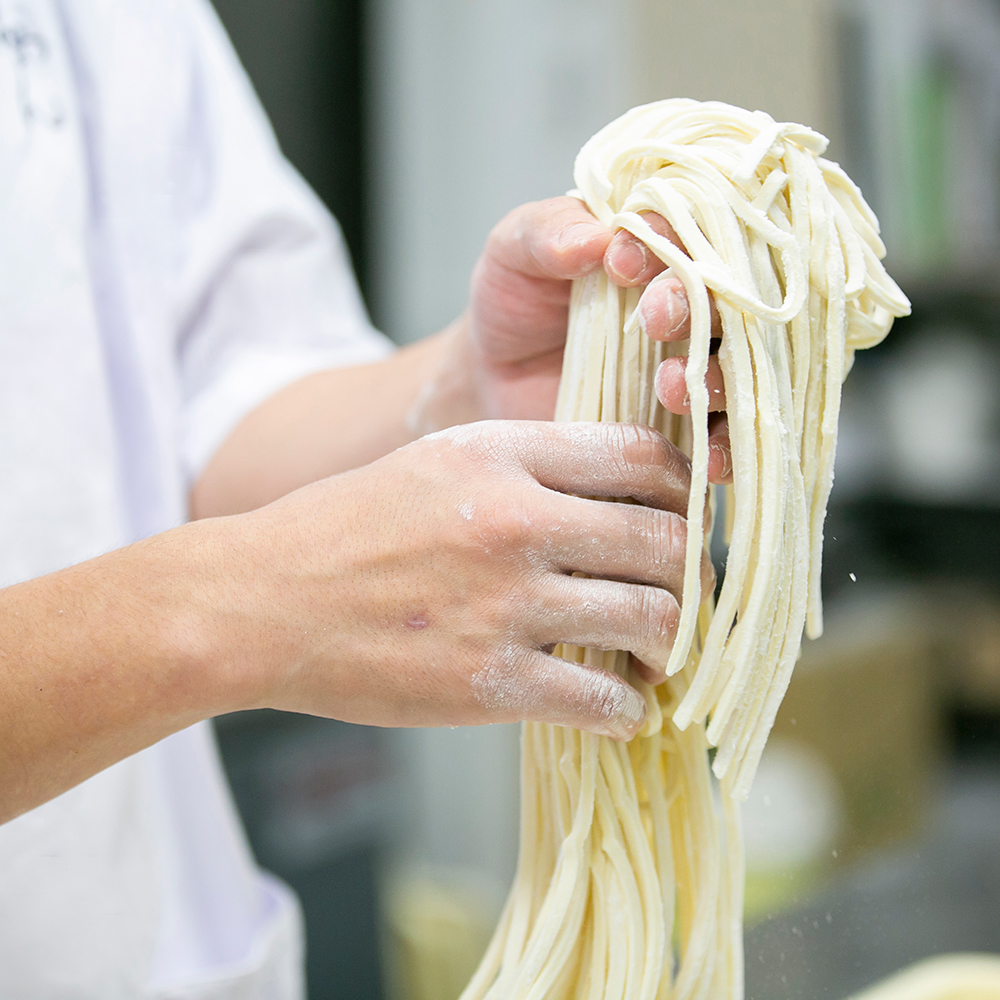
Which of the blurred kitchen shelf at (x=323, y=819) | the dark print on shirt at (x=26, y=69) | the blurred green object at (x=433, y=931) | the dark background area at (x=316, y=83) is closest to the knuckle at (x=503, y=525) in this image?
the dark print on shirt at (x=26, y=69)

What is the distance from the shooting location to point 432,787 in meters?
2.17

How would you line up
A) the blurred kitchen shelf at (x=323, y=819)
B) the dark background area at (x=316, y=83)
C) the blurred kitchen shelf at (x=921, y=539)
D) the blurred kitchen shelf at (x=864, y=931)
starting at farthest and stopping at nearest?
the blurred kitchen shelf at (x=921, y=539), the dark background area at (x=316, y=83), the blurred kitchen shelf at (x=323, y=819), the blurred kitchen shelf at (x=864, y=931)

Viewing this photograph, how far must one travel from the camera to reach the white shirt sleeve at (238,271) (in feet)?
3.29

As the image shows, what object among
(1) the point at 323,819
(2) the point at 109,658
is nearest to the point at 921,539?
(1) the point at 323,819

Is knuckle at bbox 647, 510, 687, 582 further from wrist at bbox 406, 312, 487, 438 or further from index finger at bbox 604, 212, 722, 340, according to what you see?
wrist at bbox 406, 312, 487, 438

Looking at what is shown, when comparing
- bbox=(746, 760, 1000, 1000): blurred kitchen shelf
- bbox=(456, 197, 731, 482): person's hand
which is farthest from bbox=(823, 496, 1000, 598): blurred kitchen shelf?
bbox=(456, 197, 731, 482): person's hand

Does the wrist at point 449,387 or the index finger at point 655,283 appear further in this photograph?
the wrist at point 449,387

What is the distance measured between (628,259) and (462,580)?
20cm

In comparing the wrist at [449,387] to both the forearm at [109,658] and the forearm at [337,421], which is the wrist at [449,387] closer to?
the forearm at [337,421]

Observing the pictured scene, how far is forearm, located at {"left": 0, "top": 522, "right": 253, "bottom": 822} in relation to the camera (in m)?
0.52

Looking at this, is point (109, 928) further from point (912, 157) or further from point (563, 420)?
point (912, 157)

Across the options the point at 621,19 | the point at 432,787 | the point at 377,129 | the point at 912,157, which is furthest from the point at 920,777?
the point at 377,129

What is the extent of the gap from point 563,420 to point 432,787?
5.57 ft

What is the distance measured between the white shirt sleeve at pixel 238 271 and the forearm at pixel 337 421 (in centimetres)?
4
